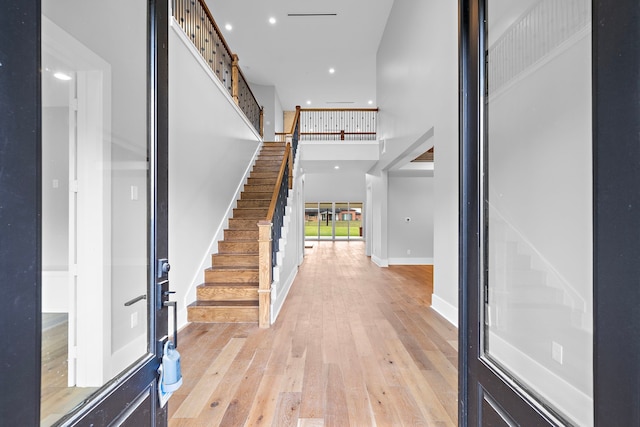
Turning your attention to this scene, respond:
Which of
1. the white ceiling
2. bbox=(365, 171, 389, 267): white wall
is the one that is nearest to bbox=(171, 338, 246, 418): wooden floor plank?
bbox=(365, 171, 389, 267): white wall

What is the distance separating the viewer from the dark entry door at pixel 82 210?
0.59 meters

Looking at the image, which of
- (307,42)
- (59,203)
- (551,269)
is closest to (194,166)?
(59,203)

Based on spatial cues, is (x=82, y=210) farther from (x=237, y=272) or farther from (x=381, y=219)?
(x=381, y=219)

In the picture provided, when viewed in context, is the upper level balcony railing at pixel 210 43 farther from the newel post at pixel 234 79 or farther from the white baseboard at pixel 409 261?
the white baseboard at pixel 409 261

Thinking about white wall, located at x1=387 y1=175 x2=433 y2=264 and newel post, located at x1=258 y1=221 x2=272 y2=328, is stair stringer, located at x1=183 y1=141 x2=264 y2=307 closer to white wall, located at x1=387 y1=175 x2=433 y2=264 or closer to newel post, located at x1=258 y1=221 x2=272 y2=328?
newel post, located at x1=258 y1=221 x2=272 y2=328

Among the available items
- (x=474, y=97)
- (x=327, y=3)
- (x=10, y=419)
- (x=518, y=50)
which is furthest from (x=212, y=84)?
(x=10, y=419)

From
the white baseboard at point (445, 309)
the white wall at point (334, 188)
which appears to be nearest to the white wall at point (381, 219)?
the white baseboard at point (445, 309)

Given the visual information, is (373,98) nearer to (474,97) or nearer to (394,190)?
(394,190)

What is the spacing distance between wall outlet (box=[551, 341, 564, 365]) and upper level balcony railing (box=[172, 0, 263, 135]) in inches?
185

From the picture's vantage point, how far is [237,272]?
388 cm

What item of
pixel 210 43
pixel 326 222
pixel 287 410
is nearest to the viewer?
pixel 287 410

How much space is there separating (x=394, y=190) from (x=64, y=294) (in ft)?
24.0

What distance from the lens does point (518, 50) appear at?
1.94 meters

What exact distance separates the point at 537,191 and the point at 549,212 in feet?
0.56
